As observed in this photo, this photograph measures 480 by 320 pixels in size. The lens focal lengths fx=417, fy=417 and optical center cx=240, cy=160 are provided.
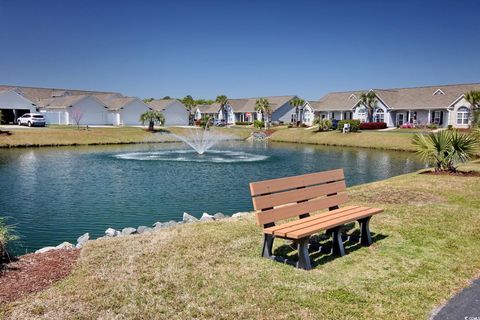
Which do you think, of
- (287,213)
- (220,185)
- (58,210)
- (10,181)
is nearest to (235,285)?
(287,213)

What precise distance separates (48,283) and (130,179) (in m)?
18.3

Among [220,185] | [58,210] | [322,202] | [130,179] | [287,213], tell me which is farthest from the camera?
[130,179]

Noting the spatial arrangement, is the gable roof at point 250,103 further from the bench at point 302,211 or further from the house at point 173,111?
the bench at point 302,211

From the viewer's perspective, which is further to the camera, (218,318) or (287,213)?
(287,213)

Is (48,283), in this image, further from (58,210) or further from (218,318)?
(58,210)

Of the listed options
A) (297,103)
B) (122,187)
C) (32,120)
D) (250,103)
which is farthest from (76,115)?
(122,187)

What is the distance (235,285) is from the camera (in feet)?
20.6

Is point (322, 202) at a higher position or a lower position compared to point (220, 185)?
higher

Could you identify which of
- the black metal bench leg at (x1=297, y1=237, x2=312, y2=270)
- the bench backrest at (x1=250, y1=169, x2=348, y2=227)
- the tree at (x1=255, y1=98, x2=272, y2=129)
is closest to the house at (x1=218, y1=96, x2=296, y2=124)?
the tree at (x1=255, y1=98, x2=272, y2=129)

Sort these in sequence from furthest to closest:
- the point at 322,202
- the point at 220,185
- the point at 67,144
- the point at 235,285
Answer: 1. the point at 67,144
2. the point at 220,185
3. the point at 322,202
4. the point at 235,285

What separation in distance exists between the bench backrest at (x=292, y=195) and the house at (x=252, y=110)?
3322 inches

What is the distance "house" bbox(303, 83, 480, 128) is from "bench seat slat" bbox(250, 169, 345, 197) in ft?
195

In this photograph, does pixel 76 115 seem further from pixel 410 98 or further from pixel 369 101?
pixel 410 98

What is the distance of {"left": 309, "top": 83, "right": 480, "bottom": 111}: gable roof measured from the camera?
212ft
